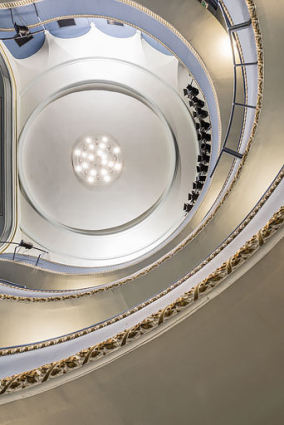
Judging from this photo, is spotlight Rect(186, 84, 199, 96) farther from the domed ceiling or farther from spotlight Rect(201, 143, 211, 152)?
spotlight Rect(201, 143, 211, 152)

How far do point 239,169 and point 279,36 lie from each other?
4.16 ft

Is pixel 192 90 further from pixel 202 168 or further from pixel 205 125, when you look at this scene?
pixel 202 168

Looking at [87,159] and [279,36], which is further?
[87,159]

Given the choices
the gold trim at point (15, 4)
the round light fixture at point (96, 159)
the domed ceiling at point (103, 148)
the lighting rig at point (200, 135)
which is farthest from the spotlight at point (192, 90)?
the gold trim at point (15, 4)

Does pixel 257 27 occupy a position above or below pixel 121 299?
above

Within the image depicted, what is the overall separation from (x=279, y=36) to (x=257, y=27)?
257mm

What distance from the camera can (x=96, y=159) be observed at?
27.2 feet

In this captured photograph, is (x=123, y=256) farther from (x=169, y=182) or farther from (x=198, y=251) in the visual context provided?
(x=198, y=251)

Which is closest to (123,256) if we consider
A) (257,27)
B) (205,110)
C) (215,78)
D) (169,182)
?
(169,182)

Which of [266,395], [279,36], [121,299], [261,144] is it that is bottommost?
[121,299]

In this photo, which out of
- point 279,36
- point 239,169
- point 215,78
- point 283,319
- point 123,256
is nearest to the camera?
point 283,319

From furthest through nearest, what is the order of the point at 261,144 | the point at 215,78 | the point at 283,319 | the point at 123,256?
the point at 123,256 < the point at 215,78 < the point at 261,144 < the point at 283,319

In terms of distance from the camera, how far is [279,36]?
2.84 m

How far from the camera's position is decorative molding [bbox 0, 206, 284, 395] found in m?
1.38
